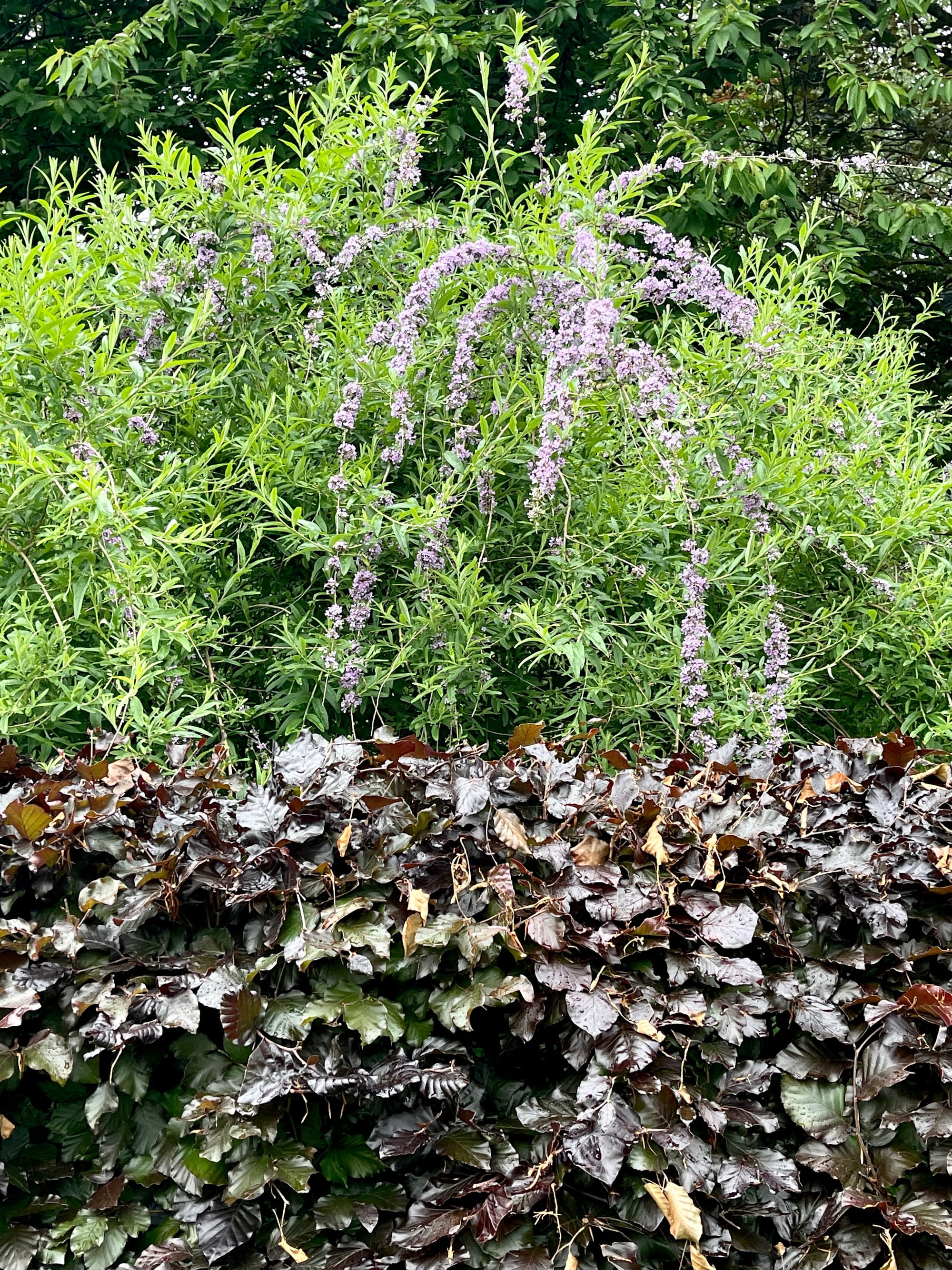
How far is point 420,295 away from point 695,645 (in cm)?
144

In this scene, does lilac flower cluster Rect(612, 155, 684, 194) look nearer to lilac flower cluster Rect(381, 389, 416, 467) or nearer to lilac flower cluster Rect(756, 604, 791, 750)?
lilac flower cluster Rect(381, 389, 416, 467)

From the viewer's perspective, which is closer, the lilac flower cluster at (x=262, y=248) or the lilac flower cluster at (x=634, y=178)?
the lilac flower cluster at (x=634, y=178)

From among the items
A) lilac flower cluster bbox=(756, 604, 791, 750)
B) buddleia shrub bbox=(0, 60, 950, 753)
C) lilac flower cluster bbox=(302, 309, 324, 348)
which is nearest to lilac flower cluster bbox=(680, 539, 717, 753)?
buddleia shrub bbox=(0, 60, 950, 753)

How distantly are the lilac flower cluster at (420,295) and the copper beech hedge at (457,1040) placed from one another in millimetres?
1712

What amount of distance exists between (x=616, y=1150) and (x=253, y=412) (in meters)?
2.72

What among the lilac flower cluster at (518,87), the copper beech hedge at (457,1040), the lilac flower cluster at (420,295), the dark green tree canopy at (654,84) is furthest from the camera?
the dark green tree canopy at (654,84)

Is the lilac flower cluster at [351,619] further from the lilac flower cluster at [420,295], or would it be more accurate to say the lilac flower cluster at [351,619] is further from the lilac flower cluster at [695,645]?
the lilac flower cluster at [695,645]

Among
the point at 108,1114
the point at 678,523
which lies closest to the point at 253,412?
the point at 678,523

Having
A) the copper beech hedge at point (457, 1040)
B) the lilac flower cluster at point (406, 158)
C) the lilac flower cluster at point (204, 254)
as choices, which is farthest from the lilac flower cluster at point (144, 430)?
the copper beech hedge at point (457, 1040)

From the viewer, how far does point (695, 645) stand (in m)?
3.52

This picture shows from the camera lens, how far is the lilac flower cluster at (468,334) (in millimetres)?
3873

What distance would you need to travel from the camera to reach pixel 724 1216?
7.41ft

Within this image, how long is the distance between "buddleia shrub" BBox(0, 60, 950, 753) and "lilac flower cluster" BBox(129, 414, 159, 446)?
41 millimetres

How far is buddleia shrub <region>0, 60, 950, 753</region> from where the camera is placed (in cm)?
353
